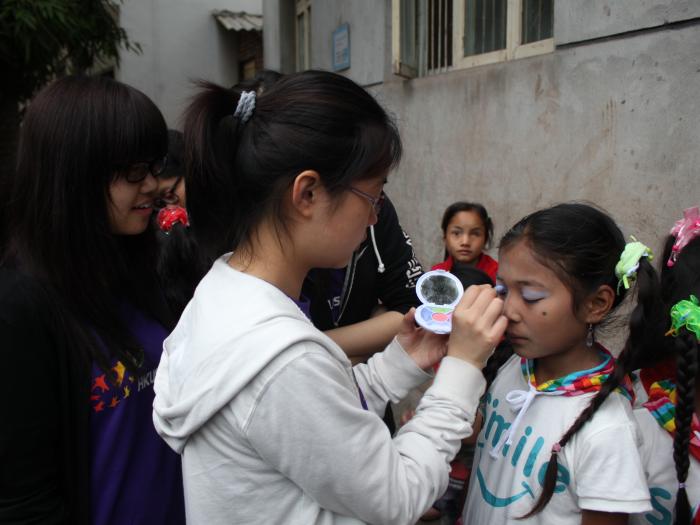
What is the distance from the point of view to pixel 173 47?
36.4ft

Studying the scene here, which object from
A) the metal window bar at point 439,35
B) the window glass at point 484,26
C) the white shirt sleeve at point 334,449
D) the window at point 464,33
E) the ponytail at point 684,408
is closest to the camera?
the white shirt sleeve at point 334,449

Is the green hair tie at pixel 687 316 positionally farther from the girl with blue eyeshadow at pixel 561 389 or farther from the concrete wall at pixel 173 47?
the concrete wall at pixel 173 47

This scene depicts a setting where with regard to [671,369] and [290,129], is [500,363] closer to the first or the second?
[671,369]

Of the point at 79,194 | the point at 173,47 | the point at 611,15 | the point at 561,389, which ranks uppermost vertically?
the point at 173,47

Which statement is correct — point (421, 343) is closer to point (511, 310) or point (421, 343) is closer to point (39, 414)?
point (511, 310)

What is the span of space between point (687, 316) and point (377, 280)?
89cm

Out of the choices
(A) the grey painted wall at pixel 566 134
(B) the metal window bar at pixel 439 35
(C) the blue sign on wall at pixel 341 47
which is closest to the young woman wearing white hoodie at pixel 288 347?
(A) the grey painted wall at pixel 566 134

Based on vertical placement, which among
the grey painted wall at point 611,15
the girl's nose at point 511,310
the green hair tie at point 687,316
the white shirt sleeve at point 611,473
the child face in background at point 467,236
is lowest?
the white shirt sleeve at point 611,473

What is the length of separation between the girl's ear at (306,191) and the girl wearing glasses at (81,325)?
1.70 feet

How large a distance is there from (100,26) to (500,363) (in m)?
8.25

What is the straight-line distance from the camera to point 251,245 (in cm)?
113

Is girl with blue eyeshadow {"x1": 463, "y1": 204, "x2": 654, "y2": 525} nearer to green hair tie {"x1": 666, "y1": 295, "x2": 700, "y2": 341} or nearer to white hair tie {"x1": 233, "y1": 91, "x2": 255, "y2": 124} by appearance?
green hair tie {"x1": 666, "y1": 295, "x2": 700, "y2": 341}

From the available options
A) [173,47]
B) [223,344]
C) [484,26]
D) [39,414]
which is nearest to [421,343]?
[223,344]

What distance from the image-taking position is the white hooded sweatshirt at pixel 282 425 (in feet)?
3.00
